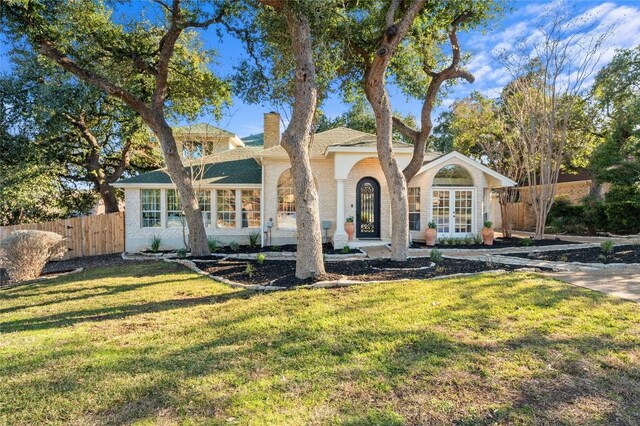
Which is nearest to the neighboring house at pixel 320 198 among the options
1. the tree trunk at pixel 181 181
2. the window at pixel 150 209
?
the window at pixel 150 209

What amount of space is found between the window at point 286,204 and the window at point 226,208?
210cm

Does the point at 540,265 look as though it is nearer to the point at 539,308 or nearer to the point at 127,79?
the point at 539,308

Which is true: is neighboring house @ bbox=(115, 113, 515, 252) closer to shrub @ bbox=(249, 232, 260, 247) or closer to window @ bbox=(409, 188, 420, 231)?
window @ bbox=(409, 188, 420, 231)

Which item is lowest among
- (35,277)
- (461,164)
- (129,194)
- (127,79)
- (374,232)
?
(35,277)

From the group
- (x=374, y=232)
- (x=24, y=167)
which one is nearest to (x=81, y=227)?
(x=24, y=167)

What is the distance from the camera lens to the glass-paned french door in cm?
1419

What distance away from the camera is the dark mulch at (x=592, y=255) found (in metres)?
9.09

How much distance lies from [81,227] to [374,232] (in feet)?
41.7

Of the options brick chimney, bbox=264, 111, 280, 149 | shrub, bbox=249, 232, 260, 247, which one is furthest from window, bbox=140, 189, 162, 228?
brick chimney, bbox=264, 111, 280, 149

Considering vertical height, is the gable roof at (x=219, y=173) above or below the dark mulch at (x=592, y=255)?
above

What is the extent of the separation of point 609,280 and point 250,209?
1224 centimetres

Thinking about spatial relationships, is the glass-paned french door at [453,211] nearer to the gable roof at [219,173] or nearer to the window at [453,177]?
the window at [453,177]

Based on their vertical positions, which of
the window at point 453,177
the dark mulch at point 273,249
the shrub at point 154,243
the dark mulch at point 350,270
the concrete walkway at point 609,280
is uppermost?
the window at point 453,177

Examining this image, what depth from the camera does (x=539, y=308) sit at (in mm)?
5215
